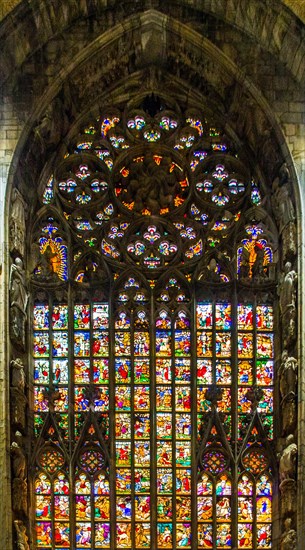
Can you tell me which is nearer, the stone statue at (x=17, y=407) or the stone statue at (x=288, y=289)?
the stone statue at (x=17, y=407)

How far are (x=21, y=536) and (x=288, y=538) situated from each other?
3.30m

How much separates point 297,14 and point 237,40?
110 centimetres

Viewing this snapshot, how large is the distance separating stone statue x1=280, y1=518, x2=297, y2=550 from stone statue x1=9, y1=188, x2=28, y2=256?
15.8 feet

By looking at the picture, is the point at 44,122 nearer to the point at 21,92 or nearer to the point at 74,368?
the point at 21,92

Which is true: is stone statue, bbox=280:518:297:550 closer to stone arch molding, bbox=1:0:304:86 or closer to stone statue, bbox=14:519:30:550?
stone statue, bbox=14:519:30:550

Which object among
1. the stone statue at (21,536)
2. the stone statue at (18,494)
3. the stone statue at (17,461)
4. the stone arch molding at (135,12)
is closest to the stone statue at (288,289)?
the stone arch molding at (135,12)

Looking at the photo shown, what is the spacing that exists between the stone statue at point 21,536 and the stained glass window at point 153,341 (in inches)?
26.1

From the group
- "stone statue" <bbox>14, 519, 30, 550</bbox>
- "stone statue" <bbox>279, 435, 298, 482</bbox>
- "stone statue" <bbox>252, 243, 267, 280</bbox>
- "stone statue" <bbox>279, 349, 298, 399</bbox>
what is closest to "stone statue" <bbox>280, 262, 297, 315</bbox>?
"stone statue" <bbox>252, 243, 267, 280</bbox>

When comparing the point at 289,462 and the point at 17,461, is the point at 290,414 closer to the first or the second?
the point at 289,462

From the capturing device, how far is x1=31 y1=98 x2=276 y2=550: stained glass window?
18.9 metres

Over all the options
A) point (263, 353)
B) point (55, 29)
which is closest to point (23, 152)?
point (55, 29)

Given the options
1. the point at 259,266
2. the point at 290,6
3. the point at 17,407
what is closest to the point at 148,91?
the point at 290,6

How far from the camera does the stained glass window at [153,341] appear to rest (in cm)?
1892

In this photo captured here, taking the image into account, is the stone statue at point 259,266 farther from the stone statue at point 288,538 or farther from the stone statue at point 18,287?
the stone statue at point 288,538
